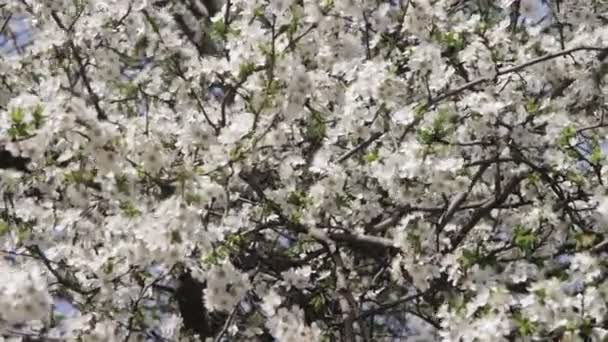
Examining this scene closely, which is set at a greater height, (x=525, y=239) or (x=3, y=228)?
(x=525, y=239)

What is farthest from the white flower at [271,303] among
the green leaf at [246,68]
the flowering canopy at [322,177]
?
the green leaf at [246,68]

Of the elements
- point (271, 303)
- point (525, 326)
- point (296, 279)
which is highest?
point (296, 279)

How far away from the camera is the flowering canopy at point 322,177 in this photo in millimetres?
3129

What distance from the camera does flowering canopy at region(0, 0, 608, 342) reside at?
3.13 metres

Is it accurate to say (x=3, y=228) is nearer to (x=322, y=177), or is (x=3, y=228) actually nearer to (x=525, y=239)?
(x=322, y=177)

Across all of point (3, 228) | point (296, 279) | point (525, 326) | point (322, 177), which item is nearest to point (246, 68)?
point (322, 177)

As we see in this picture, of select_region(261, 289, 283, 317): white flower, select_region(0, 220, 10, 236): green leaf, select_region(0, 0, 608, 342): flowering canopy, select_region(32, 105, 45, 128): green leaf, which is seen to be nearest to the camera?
select_region(32, 105, 45, 128): green leaf

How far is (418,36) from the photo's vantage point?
392 cm

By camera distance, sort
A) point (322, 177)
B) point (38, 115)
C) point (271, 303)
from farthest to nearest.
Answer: point (322, 177) → point (271, 303) → point (38, 115)

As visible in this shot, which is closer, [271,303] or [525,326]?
[525,326]

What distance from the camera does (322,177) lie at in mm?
3848

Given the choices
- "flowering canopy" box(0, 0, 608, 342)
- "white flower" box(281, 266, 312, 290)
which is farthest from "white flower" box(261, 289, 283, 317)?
"white flower" box(281, 266, 312, 290)

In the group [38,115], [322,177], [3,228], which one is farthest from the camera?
[322,177]

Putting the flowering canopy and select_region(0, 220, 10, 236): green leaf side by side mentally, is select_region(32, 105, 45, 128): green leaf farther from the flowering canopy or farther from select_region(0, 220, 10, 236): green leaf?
select_region(0, 220, 10, 236): green leaf
